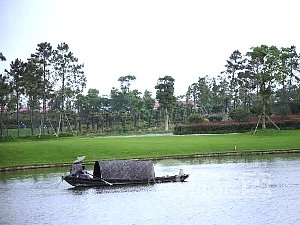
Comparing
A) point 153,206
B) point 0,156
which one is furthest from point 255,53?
point 153,206

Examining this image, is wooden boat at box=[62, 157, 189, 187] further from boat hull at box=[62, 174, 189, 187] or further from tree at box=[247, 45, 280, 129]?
tree at box=[247, 45, 280, 129]

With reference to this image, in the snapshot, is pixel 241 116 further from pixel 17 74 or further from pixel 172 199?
pixel 172 199

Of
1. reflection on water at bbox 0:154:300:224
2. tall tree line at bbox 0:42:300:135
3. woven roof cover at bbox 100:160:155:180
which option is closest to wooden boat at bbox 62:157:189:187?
woven roof cover at bbox 100:160:155:180

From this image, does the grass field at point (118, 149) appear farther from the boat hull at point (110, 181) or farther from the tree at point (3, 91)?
the tree at point (3, 91)

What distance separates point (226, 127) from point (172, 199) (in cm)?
6169

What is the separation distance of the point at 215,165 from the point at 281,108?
188 ft

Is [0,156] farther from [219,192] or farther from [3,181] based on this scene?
[219,192]

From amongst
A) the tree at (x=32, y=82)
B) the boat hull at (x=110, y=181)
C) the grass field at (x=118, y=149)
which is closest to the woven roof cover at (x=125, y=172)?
the boat hull at (x=110, y=181)

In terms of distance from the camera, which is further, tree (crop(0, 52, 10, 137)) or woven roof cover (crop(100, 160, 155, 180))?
tree (crop(0, 52, 10, 137))

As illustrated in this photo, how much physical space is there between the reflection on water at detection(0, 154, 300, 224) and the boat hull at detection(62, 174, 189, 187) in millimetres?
761

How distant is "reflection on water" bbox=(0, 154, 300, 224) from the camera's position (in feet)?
90.5

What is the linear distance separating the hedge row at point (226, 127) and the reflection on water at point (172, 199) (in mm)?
41382

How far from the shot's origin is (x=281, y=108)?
340 ft

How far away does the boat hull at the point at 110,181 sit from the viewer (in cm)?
4066
